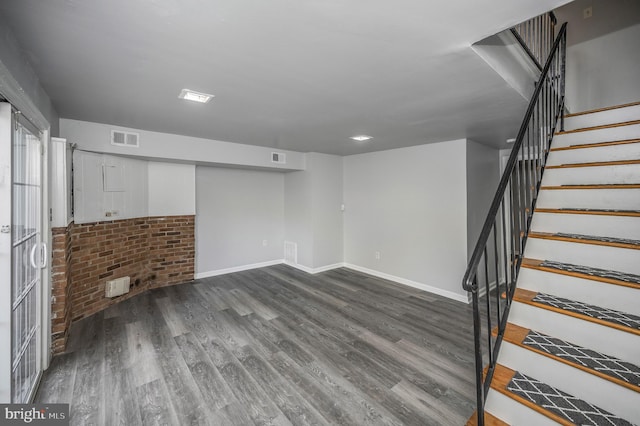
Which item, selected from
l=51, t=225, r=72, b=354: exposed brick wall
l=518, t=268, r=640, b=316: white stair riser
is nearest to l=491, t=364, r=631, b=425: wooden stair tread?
l=518, t=268, r=640, b=316: white stair riser

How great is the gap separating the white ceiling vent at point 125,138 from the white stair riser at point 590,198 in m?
4.47

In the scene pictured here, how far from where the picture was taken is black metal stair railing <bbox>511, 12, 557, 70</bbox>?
251cm

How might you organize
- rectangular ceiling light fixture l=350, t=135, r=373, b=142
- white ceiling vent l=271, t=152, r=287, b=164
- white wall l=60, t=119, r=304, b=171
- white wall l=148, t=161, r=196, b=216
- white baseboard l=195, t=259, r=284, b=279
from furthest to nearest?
white baseboard l=195, t=259, r=284, b=279
white ceiling vent l=271, t=152, r=287, b=164
white wall l=148, t=161, r=196, b=216
rectangular ceiling light fixture l=350, t=135, r=373, b=142
white wall l=60, t=119, r=304, b=171

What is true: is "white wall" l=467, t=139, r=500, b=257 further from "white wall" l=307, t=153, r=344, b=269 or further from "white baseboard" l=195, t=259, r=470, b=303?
"white wall" l=307, t=153, r=344, b=269

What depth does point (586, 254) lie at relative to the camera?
1773mm

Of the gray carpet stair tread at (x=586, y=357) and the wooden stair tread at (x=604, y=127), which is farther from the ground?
the wooden stair tread at (x=604, y=127)

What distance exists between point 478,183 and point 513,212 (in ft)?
8.73

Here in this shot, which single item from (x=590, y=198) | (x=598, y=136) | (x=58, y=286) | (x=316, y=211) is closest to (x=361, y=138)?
(x=316, y=211)

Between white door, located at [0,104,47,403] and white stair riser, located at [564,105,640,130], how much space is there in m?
4.45

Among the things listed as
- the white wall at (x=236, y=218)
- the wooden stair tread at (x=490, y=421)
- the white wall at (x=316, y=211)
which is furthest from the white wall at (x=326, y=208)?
the wooden stair tread at (x=490, y=421)

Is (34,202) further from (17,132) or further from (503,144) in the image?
(503,144)

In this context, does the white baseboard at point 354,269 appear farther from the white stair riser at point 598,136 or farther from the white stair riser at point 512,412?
the white stair riser at point 512,412

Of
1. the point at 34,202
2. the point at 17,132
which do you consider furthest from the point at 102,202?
the point at 17,132

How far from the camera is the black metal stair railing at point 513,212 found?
4.53 feet
